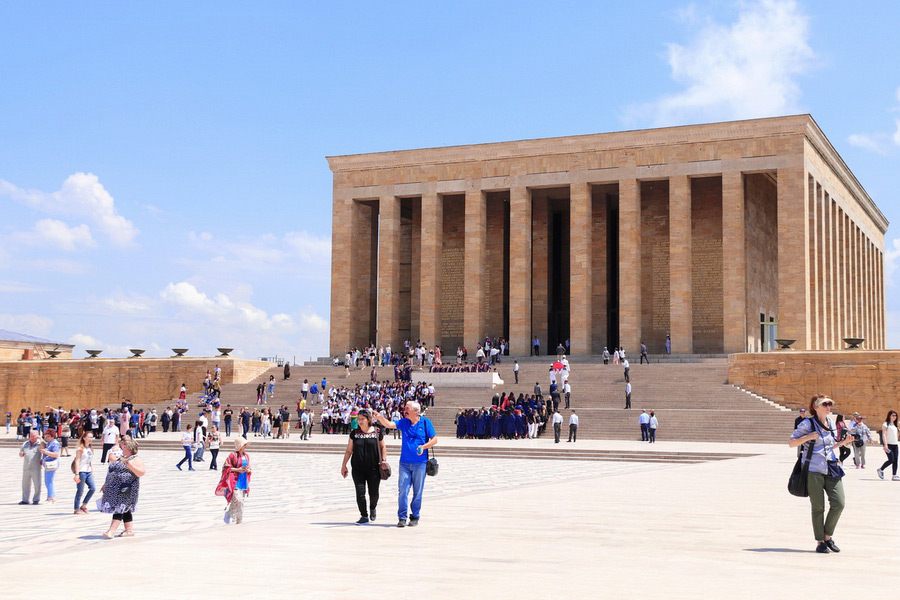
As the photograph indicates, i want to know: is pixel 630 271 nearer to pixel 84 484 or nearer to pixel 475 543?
pixel 84 484

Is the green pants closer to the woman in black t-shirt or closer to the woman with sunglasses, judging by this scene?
the woman with sunglasses

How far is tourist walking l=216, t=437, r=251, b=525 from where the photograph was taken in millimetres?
9617

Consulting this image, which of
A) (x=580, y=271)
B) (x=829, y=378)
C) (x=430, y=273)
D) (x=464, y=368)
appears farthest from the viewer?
(x=430, y=273)

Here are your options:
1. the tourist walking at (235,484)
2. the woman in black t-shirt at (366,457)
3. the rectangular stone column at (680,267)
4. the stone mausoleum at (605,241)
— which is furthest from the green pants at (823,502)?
the rectangular stone column at (680,267)

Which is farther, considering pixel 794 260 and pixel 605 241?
pixel 605 241

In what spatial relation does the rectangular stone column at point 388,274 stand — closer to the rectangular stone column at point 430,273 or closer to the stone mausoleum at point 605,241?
the stone mausoleum at point 605,241

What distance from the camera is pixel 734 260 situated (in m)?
38.9

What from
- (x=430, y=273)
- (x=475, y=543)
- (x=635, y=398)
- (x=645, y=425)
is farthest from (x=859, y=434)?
(x=430, y=273)

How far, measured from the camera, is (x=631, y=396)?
31.2 metres

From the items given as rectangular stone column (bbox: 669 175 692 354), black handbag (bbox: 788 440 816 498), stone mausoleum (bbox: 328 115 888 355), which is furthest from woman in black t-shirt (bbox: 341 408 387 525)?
rectangular stone column (bbox: 669 175 692 354)

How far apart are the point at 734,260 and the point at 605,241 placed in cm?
667

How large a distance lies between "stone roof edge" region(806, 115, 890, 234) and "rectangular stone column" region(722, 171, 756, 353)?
3.55 m

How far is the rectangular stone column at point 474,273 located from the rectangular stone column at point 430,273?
1385 millimetres

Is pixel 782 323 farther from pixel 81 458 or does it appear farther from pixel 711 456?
pixel 81 458
